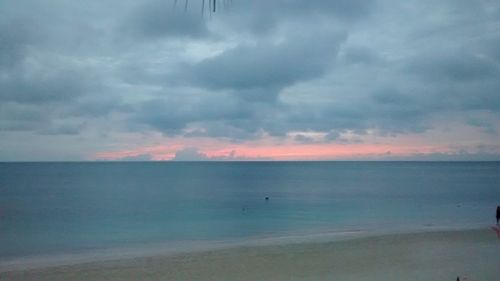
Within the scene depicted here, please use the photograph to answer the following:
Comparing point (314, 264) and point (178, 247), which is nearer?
point (314, 264)

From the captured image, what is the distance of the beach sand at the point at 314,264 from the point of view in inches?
627

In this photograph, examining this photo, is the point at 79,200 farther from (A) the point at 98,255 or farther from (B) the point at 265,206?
(A) the point at 98,255

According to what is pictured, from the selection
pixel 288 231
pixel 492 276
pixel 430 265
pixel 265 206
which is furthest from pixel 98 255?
pixel 265 206

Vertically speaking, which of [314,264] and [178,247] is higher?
[314,264]

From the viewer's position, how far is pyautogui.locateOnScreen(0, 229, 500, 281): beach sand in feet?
52.3

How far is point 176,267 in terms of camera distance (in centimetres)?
1756

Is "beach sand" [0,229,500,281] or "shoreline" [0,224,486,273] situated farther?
"shoreline" [0,224,486,273]

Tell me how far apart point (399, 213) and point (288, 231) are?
48.2 feet

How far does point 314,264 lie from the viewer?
1777 centimetres

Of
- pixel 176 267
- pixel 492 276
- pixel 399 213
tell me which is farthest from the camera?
pixel 399 213

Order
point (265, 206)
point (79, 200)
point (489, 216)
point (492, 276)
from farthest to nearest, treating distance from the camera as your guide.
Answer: point (79, 200), point (265, 206), point (489, 216), point (492, 276)

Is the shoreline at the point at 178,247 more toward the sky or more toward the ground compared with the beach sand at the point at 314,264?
more toward the ground

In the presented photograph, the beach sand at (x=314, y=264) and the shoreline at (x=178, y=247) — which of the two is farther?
the shoreline at (x=178, y=247)

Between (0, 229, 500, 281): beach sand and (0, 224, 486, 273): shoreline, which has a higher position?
(0, 229, 500, 281): beach sand
